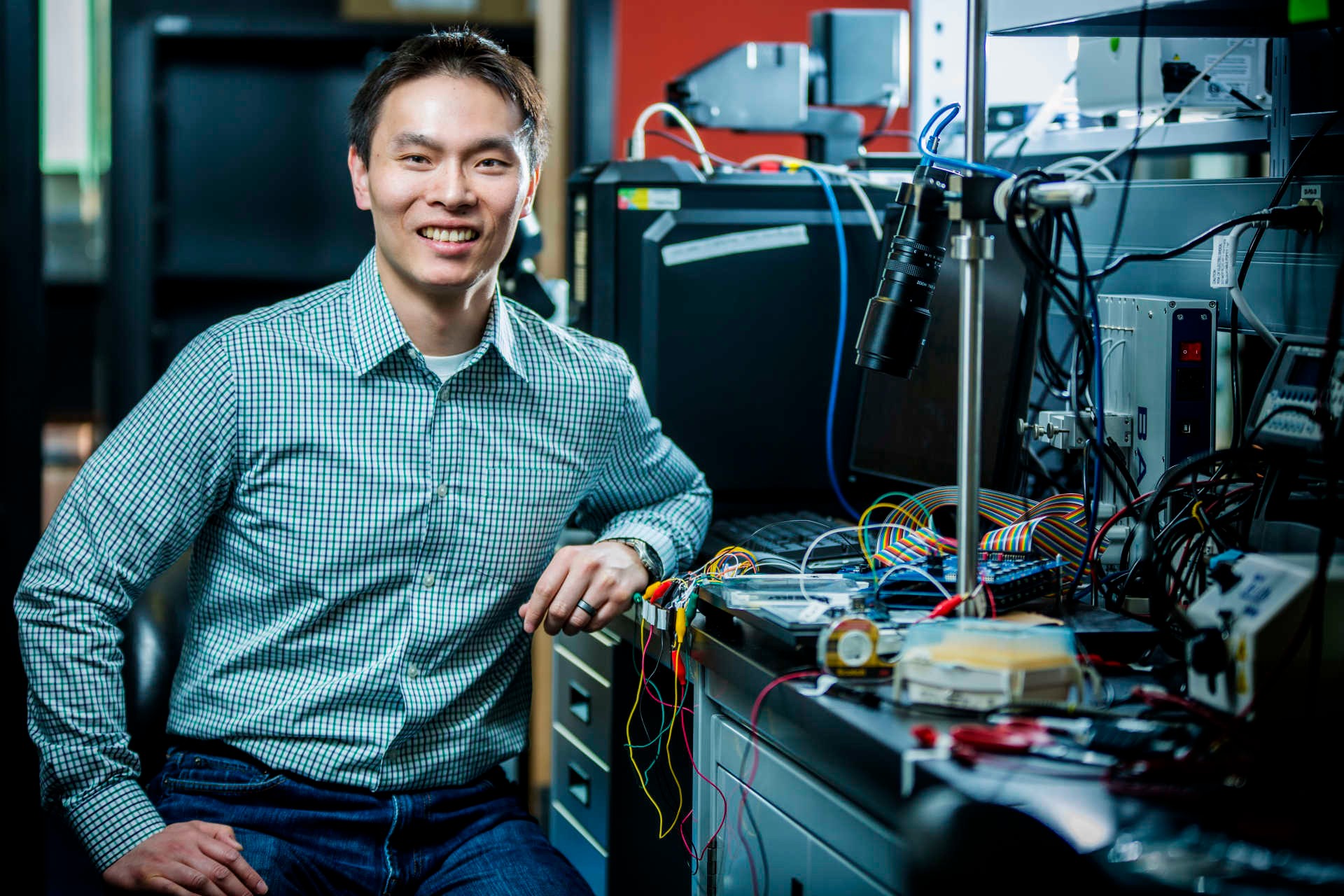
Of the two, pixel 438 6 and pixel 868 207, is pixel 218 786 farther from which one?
pixel 438 6

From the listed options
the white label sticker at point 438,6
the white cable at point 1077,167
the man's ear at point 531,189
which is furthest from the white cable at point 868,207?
the white label sticker at point 438,6

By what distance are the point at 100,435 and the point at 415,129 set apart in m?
2.67

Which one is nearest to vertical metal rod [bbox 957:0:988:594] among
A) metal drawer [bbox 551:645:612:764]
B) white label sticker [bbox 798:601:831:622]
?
white label sticker [bbox 798:601:831:622]

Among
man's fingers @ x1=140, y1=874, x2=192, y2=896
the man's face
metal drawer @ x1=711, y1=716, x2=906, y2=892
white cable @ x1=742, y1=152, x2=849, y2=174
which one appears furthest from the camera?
white cable @ x1=742, y1=152, x2=849, y2=174

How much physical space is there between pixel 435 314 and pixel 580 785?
72 centimetres

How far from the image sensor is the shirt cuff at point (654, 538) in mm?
1596

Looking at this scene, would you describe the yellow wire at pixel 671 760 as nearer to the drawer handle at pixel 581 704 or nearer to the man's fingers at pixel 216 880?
the drawer handle at pixel 581 704

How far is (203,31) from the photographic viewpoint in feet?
10.1

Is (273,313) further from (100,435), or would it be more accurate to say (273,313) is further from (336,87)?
(100,435)

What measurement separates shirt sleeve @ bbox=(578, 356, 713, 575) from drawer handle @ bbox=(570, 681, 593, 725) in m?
0.25

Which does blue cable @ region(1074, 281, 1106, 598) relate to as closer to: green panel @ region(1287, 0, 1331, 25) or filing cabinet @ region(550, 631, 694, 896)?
green panel @ region(1287, 0, 1331, 25)

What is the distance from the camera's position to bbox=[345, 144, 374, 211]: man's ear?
164cm

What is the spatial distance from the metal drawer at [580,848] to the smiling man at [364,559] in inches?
11.9

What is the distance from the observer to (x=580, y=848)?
1.95 metres
